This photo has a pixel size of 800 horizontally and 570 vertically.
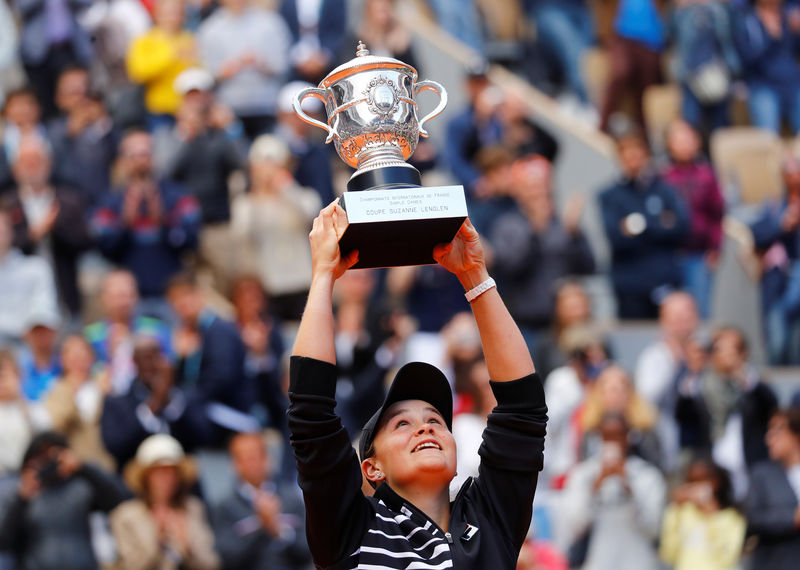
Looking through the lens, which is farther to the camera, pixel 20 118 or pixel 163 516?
pixel 20 118

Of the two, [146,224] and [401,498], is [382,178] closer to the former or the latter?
[401,498]

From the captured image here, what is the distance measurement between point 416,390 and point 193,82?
19.9 ft

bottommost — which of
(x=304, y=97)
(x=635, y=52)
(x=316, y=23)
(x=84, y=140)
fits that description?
(x=304, y=97)

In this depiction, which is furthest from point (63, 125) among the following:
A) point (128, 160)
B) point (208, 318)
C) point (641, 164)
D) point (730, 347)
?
point (730, 347)

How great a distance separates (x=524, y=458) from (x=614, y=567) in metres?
4.32

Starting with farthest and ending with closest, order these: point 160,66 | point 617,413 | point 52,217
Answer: point 160,66 < point 52,217 < point 617,413

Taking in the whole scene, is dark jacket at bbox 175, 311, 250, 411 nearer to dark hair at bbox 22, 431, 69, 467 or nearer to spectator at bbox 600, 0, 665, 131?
dark hair at bbox 22, 431, 69, 467

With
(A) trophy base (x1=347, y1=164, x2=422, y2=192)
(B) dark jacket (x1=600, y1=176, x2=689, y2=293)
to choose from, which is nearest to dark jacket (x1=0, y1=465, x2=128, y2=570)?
(B) dark jacket (x1=600, y1=176, x2=689, y2=293)

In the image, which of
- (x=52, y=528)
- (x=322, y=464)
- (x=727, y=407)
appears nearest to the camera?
(x=322, y=464)

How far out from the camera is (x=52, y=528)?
7.46m

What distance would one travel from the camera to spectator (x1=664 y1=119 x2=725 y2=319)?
10.1 meters

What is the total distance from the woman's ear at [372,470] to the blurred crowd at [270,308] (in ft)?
11.6

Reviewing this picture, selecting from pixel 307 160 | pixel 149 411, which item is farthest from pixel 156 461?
pixel 307 160

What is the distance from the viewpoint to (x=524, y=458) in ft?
12.5
